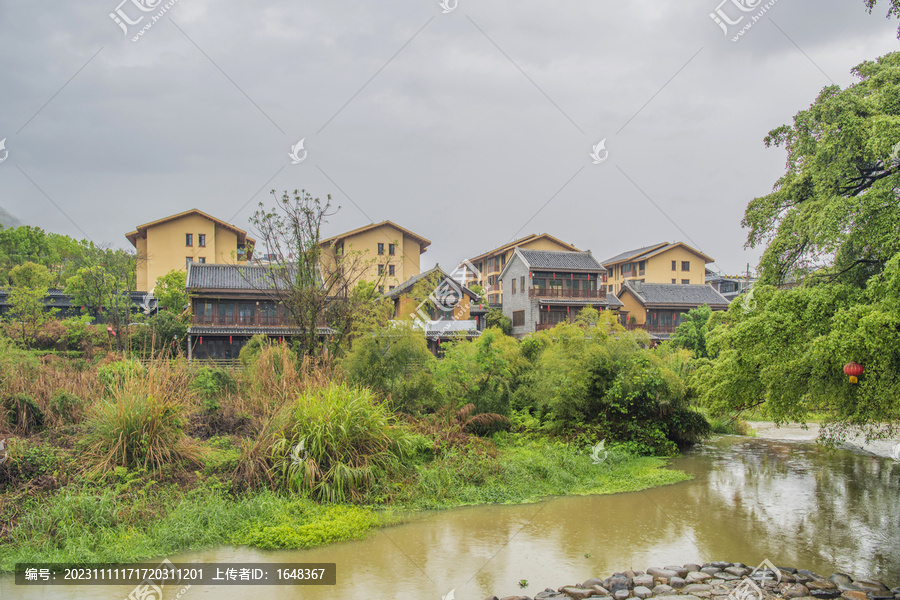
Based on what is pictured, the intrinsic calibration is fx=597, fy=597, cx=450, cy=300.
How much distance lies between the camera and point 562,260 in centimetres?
3322

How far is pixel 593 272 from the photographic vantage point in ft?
109

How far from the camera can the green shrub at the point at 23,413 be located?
8.52 m

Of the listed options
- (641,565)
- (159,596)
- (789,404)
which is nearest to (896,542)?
(789,404)

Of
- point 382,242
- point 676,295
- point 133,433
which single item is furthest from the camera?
point 382,242

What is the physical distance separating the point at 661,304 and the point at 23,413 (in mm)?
32724

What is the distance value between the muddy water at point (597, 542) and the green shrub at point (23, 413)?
145 inches

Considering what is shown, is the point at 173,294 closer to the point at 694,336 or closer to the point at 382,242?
the point at 382,242

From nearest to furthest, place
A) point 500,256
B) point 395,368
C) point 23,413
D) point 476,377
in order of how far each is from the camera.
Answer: point 23,413
point 395,368
point 476,377
point 500,256

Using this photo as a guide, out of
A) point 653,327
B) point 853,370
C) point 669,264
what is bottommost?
point 853,370

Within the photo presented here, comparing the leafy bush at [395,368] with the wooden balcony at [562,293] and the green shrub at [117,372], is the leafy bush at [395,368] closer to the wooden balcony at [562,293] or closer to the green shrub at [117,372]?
the green shrub at [117,372]

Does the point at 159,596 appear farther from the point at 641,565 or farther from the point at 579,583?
the point at 641,565

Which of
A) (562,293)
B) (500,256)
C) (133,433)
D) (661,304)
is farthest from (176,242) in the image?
(133,433)

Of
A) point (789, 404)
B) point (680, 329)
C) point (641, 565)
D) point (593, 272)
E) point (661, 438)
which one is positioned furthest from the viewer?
point (593, 272)

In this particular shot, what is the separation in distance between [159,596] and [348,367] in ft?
20.1
